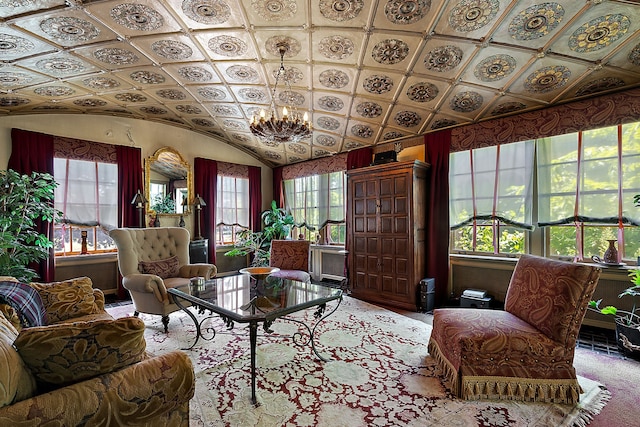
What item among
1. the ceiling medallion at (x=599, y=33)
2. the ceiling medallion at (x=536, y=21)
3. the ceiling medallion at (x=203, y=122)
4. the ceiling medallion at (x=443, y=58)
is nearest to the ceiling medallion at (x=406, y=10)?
the ceiling medallion at (x=443, y=58)

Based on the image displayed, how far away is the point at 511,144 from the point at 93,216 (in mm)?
6237

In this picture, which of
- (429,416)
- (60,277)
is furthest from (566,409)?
(60,277)

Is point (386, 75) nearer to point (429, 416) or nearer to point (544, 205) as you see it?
point (544, 205)

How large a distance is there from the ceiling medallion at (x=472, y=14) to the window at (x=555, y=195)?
188cm

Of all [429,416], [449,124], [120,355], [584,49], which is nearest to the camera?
[120,355]

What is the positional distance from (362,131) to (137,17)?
3.21 meters

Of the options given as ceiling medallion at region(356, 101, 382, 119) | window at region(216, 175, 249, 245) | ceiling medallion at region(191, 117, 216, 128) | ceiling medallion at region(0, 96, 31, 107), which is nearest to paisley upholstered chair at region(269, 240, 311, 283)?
ceiling medallion at region(356, 101, 382, 119)

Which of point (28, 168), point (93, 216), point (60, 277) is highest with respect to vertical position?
point (28, 168)

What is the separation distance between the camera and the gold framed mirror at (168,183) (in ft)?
17.9

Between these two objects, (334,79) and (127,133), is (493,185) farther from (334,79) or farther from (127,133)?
(127,133)

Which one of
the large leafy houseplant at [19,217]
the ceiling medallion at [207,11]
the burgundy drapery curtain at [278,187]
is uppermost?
the ceiling medallion at [207,11]

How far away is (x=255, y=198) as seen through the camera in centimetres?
681

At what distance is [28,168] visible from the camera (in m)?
4.30

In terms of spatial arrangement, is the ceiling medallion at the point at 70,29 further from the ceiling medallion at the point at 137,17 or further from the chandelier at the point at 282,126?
the chandelier at the point at 282,126
